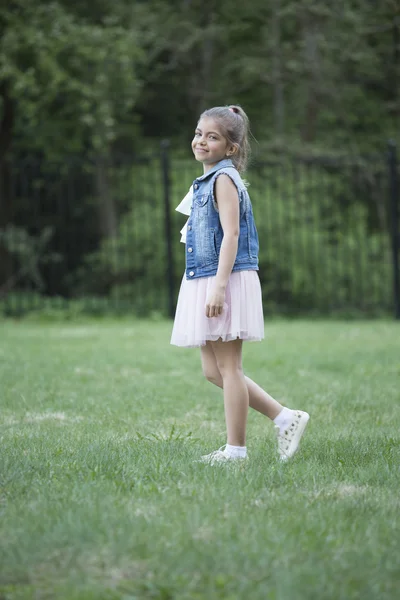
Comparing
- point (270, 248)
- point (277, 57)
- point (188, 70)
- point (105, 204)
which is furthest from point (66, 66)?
point (188, 70)

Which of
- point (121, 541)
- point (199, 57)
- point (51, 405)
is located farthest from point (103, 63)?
point (121, 541)

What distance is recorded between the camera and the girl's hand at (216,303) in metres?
3.49

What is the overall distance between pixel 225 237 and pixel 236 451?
93 centimetres

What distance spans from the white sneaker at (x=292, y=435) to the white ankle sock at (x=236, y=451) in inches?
7.6

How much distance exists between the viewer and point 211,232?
12.0ft

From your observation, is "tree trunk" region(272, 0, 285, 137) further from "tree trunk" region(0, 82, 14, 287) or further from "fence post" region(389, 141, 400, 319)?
"fence post" region(389, 141, 400, 319)

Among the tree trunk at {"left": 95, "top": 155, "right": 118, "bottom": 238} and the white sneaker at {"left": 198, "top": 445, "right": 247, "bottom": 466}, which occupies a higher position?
the tree trunk at {"left": 95, "top": 155, "right": 118, "bottom": 238}

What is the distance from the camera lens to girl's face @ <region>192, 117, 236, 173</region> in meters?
3.66

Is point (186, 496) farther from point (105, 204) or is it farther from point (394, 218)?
point (105, 204)

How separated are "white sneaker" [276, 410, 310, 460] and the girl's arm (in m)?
0.67

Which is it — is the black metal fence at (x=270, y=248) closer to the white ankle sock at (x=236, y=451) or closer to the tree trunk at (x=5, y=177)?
the tree trunk at (x=5, y=177)

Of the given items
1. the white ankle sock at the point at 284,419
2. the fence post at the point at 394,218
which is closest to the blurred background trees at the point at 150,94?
the fence post at the point at 394,218

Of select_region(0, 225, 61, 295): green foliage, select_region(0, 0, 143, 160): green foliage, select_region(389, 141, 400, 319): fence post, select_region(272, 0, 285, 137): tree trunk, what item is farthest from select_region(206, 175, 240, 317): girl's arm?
select_region(272, 0, 285, 137): tree trunk

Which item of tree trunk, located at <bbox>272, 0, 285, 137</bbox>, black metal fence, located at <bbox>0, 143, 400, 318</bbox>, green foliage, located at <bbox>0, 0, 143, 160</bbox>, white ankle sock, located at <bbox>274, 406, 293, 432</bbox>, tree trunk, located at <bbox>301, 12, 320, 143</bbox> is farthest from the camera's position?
tree trunk, located at <bbox>272, 0, 285, 137</bbox>
